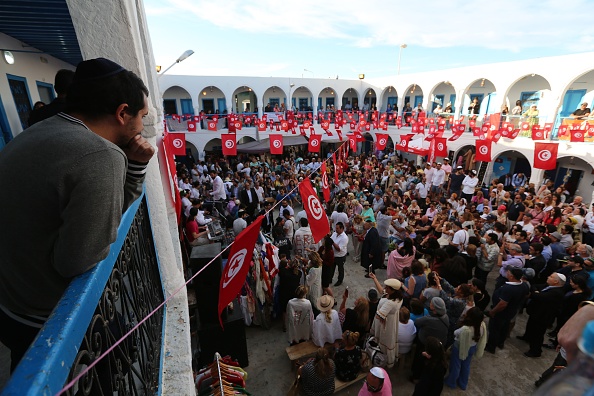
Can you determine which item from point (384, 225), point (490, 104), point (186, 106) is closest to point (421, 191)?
point (384, 225)

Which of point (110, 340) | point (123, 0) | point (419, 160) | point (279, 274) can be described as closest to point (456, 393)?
point (279, 274)

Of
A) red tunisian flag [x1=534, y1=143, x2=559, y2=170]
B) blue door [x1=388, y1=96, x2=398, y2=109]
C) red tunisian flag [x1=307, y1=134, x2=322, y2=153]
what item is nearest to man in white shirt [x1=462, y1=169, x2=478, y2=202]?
red tunisian flag [x1=534, y1=143, x2=559, y2=170]

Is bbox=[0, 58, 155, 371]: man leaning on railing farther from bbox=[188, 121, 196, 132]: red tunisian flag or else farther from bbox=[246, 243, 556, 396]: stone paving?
bbox=[188, 121, 196, 132]: red tunisian flag

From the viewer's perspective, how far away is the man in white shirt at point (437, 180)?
12703mm

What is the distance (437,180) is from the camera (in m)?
12.9

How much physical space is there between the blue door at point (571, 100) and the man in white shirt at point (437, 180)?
9.64 meters

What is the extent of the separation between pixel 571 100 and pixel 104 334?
877 inches

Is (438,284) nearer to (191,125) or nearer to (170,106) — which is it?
(191,125)

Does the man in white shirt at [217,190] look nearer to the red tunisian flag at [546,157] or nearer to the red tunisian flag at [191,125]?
the red tunisian flag at [191,125]

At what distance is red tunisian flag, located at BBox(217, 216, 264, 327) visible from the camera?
344 centimetres

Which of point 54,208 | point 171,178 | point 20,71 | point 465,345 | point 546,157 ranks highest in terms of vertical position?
point 20,71

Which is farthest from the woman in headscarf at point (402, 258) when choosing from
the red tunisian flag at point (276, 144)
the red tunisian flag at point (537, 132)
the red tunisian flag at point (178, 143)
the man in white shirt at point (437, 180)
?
the red tunisian flag at point (537, 132)

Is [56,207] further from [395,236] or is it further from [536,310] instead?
[395,236]

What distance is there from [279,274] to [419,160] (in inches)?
730
